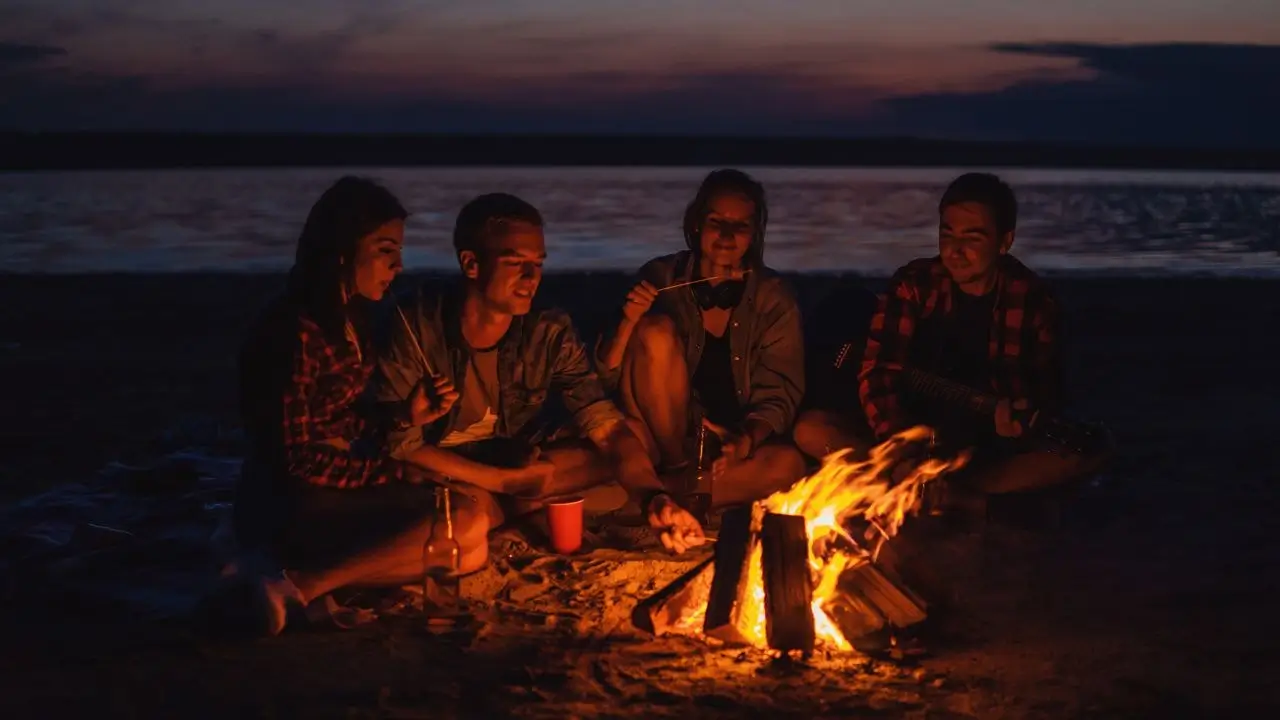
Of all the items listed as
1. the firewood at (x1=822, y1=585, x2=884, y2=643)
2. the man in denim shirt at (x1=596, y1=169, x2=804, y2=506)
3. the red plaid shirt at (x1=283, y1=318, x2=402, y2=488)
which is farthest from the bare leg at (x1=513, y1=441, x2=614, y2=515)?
the firewood at (x1=822, y1=585, x2=884, y2=643)

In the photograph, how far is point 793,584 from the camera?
16.6ft

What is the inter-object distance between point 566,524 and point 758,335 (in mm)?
1239

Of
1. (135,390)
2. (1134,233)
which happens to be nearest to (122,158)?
(1134,233)

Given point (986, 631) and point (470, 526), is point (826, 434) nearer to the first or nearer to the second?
point (986, 631)

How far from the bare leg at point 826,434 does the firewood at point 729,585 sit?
1294mm

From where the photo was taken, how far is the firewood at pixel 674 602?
5223 millimetres

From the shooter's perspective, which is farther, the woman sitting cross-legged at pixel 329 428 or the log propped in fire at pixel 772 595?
the woman sitting cross-legged at pixel 329 428

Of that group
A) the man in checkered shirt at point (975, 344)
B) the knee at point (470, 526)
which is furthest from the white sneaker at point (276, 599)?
the man in checkered shirt at point (975, 344)

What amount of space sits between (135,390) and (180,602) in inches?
182

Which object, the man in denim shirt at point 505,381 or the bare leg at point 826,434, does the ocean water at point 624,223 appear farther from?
the man in denim shirt at point 505,381

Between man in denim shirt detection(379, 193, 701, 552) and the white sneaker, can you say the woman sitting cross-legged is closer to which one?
the white sneaker

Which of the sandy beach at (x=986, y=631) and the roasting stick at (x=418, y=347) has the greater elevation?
the roasting stick at (x=418, y=347)

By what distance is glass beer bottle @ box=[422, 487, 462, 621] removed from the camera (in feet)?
18.2

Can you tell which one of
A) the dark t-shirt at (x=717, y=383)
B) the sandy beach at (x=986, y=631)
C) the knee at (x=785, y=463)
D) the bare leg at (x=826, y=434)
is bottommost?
the sandy beach at (x=986, y=631)
